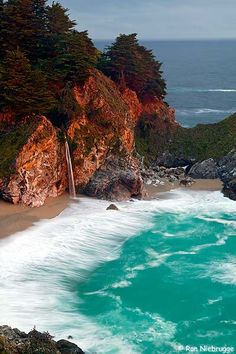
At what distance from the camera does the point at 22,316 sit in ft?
87.7

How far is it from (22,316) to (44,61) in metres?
28.0

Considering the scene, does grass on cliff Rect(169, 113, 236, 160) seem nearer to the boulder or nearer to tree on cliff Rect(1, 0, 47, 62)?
the boulder

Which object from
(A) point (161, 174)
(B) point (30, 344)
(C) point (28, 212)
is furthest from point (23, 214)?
(B) point (30, 344)

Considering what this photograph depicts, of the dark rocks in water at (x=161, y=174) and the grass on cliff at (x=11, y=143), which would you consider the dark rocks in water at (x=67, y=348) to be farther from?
the dark rocks in water at (x=161, y=174)

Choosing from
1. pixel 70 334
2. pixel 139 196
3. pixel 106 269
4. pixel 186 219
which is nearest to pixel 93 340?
pixel 70 334

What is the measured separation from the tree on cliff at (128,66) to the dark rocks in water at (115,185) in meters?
14.4

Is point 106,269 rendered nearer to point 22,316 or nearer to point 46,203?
point 22,316

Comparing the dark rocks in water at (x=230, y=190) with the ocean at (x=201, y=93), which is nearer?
the dark rocks in water at (x=230, y=190)

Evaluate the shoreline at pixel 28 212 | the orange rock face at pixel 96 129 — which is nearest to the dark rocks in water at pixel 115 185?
the orange rock face at pixel 96 129

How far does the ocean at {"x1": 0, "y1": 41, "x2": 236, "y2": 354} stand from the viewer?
25875 mm

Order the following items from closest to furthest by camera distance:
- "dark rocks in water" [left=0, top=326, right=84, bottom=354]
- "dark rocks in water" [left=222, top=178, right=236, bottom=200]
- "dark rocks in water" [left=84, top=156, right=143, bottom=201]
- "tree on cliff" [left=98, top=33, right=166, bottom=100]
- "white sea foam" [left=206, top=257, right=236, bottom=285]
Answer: "dark rocks in water" [left=0, top=326, right=84, bottom=354] < "white sea foam" [left=206, top=257, right=236, bottom=285] < "dark rocks in water" [left=84, top=156, right=143, bottom=201] < "dark rocks in water" [left=222, top=178, right=236, bottom=200] < "tree on cliff" [left=98, top=33, right=166, bottom=100]

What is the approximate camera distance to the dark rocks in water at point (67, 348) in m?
22.3

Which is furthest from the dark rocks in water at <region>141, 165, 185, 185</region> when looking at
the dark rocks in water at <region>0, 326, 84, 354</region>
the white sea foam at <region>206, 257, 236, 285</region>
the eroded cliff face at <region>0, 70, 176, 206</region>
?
the dark rocks in water at <region>0, 326, 84, 354</region>

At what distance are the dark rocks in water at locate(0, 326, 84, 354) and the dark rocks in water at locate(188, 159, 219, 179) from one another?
114 feet
